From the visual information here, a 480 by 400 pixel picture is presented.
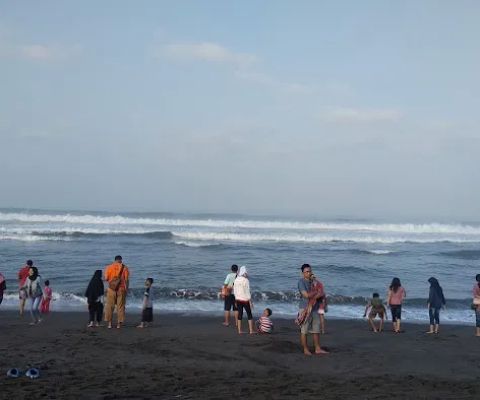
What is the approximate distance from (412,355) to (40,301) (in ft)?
28.3

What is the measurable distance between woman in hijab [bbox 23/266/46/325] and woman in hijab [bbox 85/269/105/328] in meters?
1.34

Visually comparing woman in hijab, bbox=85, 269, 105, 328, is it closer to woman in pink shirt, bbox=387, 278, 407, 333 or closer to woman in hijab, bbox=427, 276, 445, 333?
woman in pink shirt, bbox=387, 278, 407, 333

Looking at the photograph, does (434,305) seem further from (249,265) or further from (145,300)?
(249,265)

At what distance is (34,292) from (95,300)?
163 cm

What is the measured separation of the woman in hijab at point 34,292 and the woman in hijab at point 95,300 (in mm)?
1338

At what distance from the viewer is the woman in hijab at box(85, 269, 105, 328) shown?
11508 millimetres

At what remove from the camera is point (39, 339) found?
9859 mm

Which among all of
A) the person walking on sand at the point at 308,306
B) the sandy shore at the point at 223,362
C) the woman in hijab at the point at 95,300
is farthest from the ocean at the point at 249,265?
the person walking on sand at the point at 308,306

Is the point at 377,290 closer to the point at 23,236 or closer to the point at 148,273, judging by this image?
the point at 148,273

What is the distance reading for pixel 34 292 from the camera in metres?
11.9

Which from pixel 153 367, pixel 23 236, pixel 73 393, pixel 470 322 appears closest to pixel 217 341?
pixel 153 367

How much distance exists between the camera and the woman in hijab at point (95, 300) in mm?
11508

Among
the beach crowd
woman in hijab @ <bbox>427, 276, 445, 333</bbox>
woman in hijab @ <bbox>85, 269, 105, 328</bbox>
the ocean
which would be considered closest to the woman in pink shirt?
the beach crowd

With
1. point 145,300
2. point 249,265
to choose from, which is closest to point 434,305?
point 145,300
